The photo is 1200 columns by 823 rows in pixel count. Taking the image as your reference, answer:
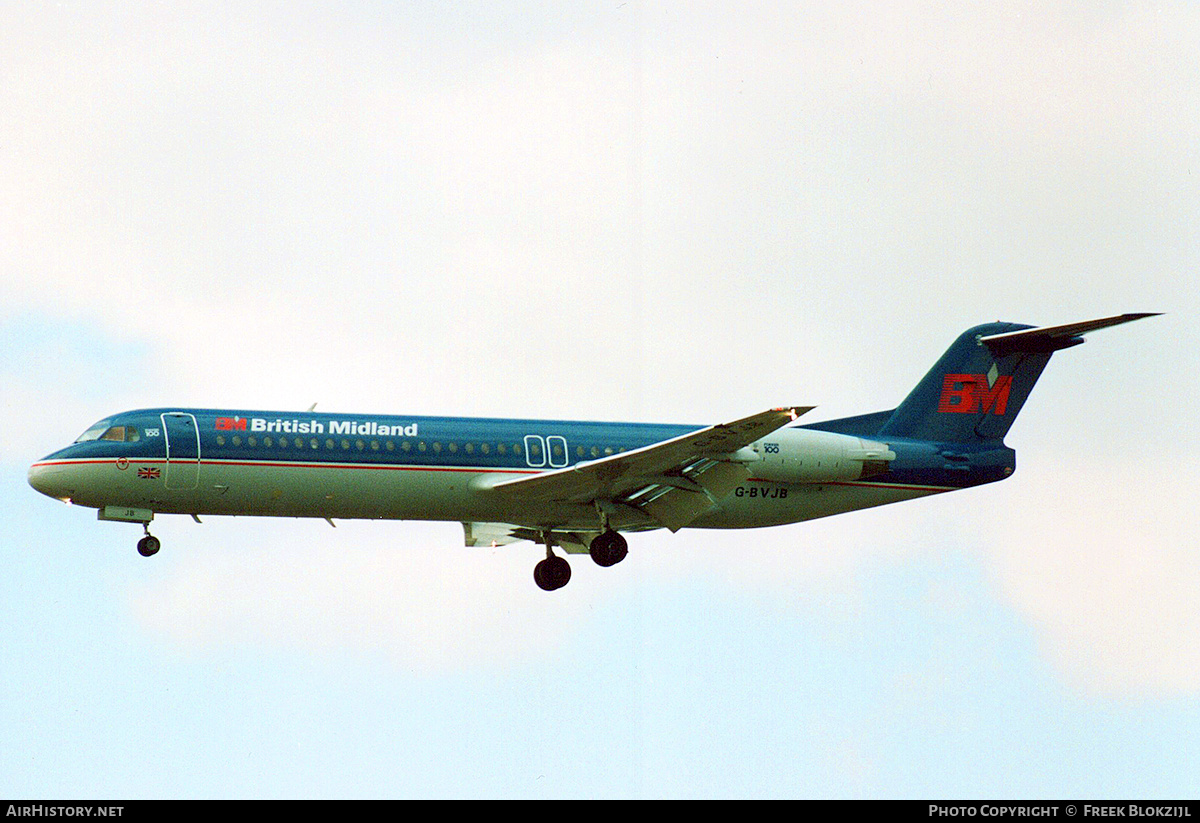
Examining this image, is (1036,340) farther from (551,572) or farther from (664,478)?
(551,572)

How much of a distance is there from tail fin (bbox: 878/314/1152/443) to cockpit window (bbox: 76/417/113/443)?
15.9 m

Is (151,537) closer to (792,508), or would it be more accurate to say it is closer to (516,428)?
(516,428)

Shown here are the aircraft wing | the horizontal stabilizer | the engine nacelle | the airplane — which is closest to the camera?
the aircraft wing

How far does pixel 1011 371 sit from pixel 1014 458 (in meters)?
2.01

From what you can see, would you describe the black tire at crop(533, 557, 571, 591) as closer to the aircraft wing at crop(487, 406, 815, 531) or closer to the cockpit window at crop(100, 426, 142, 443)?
the aircraft wing at crop(487, 406, 815, 531)

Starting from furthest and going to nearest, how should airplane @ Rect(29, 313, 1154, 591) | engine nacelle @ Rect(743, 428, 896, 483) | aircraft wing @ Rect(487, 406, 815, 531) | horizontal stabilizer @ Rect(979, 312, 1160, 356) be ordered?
horizontal stabilizer @ Rect(979, 312, 1160, 356) → engine nacelle @ Rect(743, 428, 896, 483) → airplane @ Rect(29, 313, 1154, 591) → aircraft wing @ Rect(487, 406, 815, 531)

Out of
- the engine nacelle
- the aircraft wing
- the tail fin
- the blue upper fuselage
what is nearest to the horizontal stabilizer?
the tail fin

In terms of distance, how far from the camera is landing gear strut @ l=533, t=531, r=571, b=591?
34.2m

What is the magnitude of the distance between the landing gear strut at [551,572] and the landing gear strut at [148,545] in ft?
26.1

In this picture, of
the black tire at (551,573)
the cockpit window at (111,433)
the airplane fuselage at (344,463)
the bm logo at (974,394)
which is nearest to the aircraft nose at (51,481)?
the airplane fuselage at (344,463)

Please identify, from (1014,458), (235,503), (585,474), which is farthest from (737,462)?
(235,503)

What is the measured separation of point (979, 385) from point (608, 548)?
9.02m

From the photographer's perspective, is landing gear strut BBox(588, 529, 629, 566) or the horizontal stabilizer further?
the horizontal stabilizer
